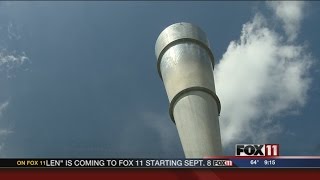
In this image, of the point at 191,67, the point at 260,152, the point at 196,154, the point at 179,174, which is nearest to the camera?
the point at 179,174

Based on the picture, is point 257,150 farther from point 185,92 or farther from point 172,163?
point 185,92

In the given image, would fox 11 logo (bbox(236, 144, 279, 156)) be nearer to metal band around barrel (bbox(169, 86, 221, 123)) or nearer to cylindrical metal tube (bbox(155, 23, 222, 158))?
cylindrical metal tube (bbox(155, 23, 222, 158))

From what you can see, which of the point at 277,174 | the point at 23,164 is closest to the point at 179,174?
the point at 277,174

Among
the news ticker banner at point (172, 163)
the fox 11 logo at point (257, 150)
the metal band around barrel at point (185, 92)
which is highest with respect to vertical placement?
the metal band around barrel at point (185, 92)

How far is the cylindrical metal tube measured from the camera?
1062 inches

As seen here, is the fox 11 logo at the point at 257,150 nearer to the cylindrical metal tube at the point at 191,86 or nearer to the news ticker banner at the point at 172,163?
the news ticker banner at the point at 172,163

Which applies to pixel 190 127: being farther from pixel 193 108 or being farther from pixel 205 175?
pixel 205 175

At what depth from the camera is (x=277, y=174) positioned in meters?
18.9

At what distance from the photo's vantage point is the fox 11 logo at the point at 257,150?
2056 cm

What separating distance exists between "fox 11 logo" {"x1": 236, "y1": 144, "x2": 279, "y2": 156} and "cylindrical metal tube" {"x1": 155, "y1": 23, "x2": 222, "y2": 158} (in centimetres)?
484

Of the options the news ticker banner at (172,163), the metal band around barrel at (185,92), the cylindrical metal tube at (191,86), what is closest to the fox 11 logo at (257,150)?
the news ticker banner at (172,163)

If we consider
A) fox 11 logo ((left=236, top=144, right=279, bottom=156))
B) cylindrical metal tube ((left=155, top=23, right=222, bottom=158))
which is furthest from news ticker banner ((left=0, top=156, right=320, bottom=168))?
cylindrical metal tube ((left=155, top=23, right=222, bottom=158))

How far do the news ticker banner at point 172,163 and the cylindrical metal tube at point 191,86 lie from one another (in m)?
5.74

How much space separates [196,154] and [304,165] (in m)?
7.58
